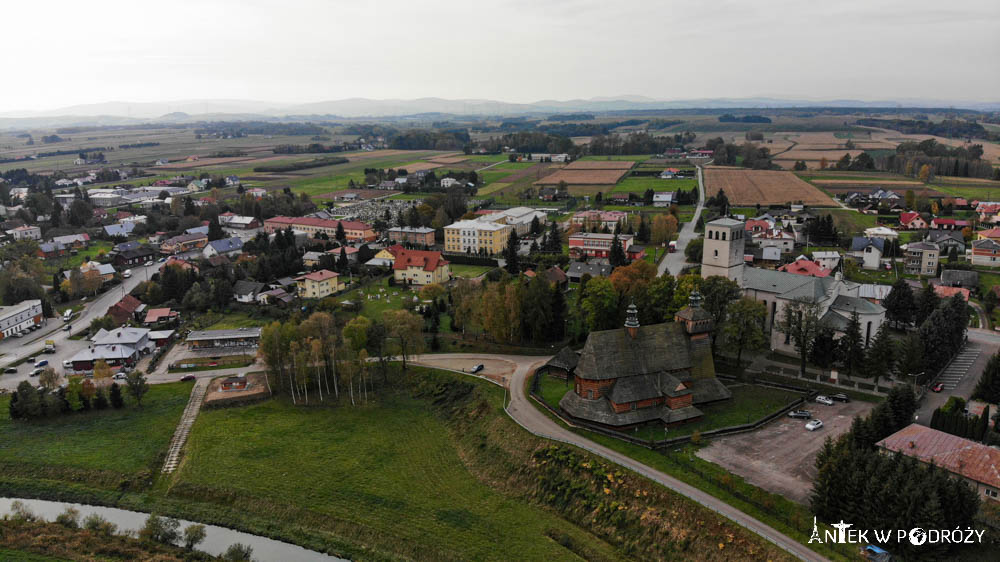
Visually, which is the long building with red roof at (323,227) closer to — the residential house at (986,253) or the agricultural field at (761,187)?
the agricultural field at (761,187)

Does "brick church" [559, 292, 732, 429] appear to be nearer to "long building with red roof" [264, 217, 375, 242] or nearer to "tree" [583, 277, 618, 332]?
"tree" [583, 277, 618, 332]

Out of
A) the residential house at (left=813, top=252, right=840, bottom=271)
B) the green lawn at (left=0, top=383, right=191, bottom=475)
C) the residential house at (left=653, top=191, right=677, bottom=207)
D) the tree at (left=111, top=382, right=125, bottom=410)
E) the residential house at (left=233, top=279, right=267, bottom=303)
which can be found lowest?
the green lawn at (left=0, top=383, right=191, bottom=475)

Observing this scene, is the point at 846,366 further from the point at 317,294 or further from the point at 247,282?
the point at 247,282

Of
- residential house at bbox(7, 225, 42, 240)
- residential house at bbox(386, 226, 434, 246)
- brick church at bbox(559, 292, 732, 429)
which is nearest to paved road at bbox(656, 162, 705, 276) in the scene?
brick church at bbox(559, 292, 732, 429)

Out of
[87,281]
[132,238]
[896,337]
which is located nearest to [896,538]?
[896,337]

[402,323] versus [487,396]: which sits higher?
[402,323]
